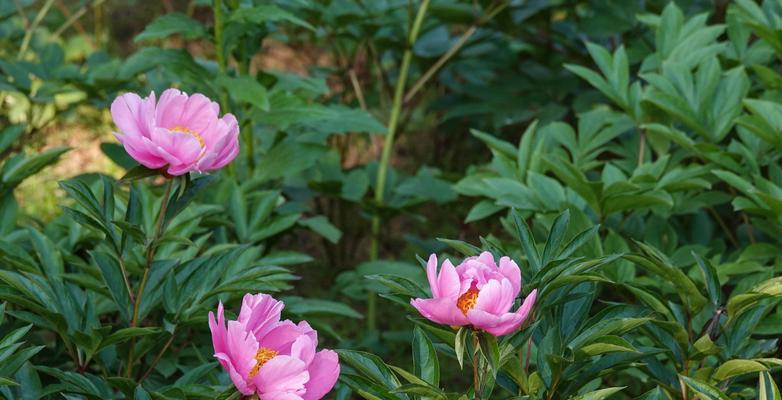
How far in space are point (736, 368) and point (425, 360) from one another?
1.18ft

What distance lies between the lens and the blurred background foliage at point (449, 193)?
1.21 m

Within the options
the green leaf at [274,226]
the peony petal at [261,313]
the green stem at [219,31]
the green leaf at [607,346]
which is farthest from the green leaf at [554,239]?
the green stem at [219,31]

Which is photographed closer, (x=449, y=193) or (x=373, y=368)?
(x=373, y=368)

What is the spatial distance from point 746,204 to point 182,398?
3.02 ft

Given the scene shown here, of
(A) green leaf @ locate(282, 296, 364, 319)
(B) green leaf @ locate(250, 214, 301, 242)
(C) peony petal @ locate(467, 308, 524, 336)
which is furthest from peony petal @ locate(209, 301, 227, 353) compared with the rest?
(B) green leaf @ locate(250, 214, 301, 242)

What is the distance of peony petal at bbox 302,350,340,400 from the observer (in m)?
0.99

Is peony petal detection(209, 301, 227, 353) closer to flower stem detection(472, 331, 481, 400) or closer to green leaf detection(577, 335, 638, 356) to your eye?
flower stem detection(472, 331, 481, 400)

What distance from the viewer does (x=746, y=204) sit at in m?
1.53

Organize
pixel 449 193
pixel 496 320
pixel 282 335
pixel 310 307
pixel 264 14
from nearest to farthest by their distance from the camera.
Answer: pixel 496 320, pixel 282 335, pixel 310 307, pixel 264 14, pixel 449 193

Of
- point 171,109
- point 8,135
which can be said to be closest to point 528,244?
point 171,109

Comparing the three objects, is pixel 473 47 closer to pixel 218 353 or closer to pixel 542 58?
pixel 542 58

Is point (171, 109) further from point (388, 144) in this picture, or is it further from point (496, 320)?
point (388, 144)

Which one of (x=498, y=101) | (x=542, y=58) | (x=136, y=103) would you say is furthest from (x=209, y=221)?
(x=542, y=58)

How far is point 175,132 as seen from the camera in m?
1.08
